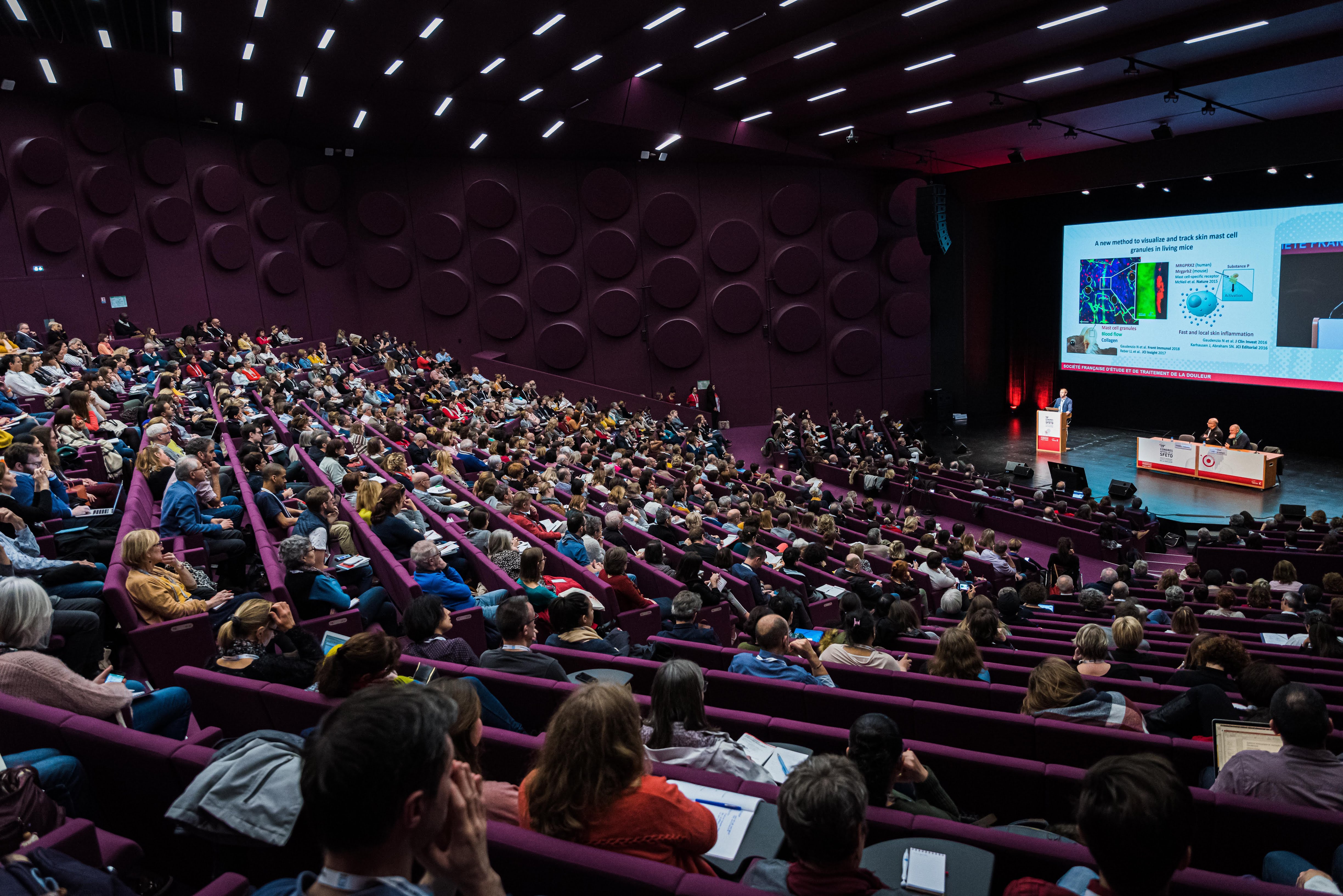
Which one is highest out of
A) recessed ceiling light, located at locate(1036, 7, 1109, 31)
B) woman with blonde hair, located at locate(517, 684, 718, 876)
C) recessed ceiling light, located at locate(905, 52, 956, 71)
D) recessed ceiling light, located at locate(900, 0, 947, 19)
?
recessed ceiling light, located at locate(900, 0, 947, 19)

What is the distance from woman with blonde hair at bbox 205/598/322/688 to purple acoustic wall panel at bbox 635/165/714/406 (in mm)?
17166

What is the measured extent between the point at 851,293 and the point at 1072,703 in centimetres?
1831

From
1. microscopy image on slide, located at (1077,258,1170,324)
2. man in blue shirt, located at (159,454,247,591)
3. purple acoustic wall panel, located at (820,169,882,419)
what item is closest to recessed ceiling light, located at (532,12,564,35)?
man in blue shirt, located at (159,454,247,591)

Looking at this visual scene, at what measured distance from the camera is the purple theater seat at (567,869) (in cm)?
166

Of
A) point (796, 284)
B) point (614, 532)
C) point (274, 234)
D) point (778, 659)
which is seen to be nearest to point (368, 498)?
point (614, 532)

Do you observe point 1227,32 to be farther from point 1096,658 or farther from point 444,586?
point 444,586

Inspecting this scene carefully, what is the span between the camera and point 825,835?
1774 mm

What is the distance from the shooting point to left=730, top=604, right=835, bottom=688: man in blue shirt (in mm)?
3658

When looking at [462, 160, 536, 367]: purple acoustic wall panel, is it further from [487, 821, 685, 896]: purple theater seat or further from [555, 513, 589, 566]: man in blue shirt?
[487, 821, 685, 896]: purple theater seat

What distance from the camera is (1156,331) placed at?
675 inches

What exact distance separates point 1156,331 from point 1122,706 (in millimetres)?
16557

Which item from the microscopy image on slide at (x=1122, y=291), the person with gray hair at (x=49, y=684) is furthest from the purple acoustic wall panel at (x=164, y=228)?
the microscopy image on slide at (x=1122, y=291)

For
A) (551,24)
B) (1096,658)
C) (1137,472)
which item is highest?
(551,24)

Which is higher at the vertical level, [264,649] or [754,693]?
[264,649]
